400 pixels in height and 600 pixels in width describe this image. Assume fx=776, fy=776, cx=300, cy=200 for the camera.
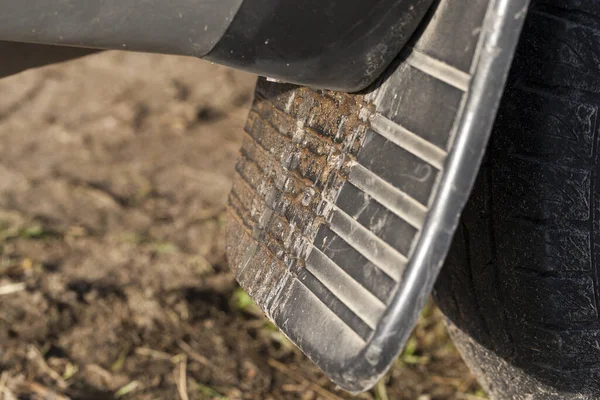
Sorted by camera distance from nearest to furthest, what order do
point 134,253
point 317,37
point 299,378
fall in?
point 317,37 < point 299,378 < point 134,253

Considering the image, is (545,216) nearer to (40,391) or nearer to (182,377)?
(182,377)

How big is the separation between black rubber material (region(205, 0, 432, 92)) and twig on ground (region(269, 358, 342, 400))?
1.01m

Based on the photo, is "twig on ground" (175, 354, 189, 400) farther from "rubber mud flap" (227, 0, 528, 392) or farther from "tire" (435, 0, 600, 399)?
"tire" (435, 0, 600, 399)

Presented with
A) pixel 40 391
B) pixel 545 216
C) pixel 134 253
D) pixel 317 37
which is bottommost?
pixel 40 391

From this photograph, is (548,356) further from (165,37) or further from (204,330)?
(204,330)

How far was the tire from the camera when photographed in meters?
1.06

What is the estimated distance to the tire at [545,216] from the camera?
106 centimetres

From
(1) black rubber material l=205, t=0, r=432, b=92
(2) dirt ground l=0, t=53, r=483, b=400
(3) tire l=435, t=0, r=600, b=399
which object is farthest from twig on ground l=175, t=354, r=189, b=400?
(1) black rubber material l=205, t=0, r=432, b=92

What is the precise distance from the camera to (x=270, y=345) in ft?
6.57

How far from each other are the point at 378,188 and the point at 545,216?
0.96 feet

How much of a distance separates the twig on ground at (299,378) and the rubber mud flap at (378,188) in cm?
67

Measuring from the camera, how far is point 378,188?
3.24 feet

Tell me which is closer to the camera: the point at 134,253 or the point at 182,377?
the point at 182,377

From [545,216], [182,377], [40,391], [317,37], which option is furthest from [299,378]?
[317,37]
